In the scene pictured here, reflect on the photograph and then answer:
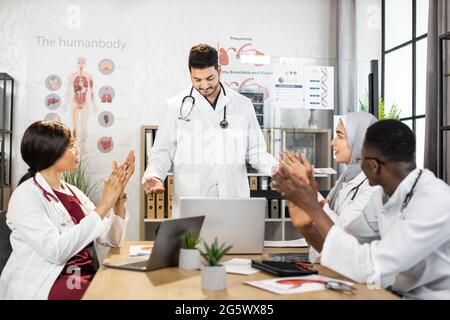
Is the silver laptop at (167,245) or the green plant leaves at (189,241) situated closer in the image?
the silver laptop at (167,245)

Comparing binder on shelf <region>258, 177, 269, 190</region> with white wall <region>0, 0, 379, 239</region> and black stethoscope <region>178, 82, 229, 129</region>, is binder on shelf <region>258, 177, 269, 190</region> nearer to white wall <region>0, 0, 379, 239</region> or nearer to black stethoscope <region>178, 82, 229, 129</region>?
black stethoscope <region>178, 82, 229, 129</region>

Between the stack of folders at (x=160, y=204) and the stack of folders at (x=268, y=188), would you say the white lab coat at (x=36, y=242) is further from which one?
the stack of folders at (x=160, y=204)

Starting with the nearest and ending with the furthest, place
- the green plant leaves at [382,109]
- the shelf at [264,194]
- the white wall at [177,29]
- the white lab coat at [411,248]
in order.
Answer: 1. the white lab coat at [411,248]
2. the shelf at [264,194]
3. the green plant leaves at [382,109]
4. the white wall at [177,29]

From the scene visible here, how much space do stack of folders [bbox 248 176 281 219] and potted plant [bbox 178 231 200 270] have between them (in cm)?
126

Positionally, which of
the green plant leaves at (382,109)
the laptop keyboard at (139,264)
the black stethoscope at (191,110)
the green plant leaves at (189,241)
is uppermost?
the green plant leaves at (382,109)

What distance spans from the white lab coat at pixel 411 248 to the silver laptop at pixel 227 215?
0.48 meters

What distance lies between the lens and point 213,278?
4.84ft

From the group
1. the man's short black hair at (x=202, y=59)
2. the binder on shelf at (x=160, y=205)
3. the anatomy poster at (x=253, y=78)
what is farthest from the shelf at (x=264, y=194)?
the binder on shelf at (x=160, y=205)

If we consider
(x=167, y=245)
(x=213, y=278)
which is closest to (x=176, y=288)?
(x=213, y=278)

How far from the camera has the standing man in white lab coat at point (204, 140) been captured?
295cm

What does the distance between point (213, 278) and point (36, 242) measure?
0.81 metres

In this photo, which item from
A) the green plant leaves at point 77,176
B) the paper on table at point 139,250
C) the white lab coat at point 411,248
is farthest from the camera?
the green plant leaves at point 77,176
